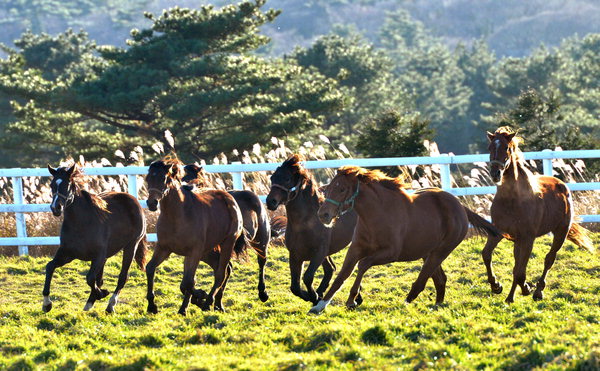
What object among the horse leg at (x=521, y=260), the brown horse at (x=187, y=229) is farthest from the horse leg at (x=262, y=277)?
the horse leg at (x=521, y=260)

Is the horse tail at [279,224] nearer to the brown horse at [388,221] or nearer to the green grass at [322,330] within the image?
the green grass at [322,330]

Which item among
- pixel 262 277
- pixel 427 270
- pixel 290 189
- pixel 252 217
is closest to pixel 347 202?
pixel 427 270

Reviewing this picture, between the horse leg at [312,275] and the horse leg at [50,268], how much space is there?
2.61 m

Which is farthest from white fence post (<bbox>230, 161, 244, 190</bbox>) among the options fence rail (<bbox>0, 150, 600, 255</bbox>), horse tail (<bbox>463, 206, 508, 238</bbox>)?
horse tail (<bbox>463, 206, 508, 238</bbox>)

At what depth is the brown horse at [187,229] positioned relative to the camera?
10462 millimetres

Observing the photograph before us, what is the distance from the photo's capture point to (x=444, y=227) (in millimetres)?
10633

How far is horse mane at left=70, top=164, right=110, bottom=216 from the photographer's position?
36.6 ft

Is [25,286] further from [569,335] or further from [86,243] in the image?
[569,335]

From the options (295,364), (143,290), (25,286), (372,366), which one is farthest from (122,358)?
(25,286)

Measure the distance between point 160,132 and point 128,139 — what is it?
101 cm

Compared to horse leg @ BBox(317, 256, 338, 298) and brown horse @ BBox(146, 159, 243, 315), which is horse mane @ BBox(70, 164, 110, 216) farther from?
horse leg @ BBox(317, 256, 338, 298)

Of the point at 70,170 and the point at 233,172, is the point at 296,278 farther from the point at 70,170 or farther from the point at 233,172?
the point at 233,172

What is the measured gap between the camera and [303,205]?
11273 mm

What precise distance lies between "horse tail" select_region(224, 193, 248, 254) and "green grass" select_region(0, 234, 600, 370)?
676mm
